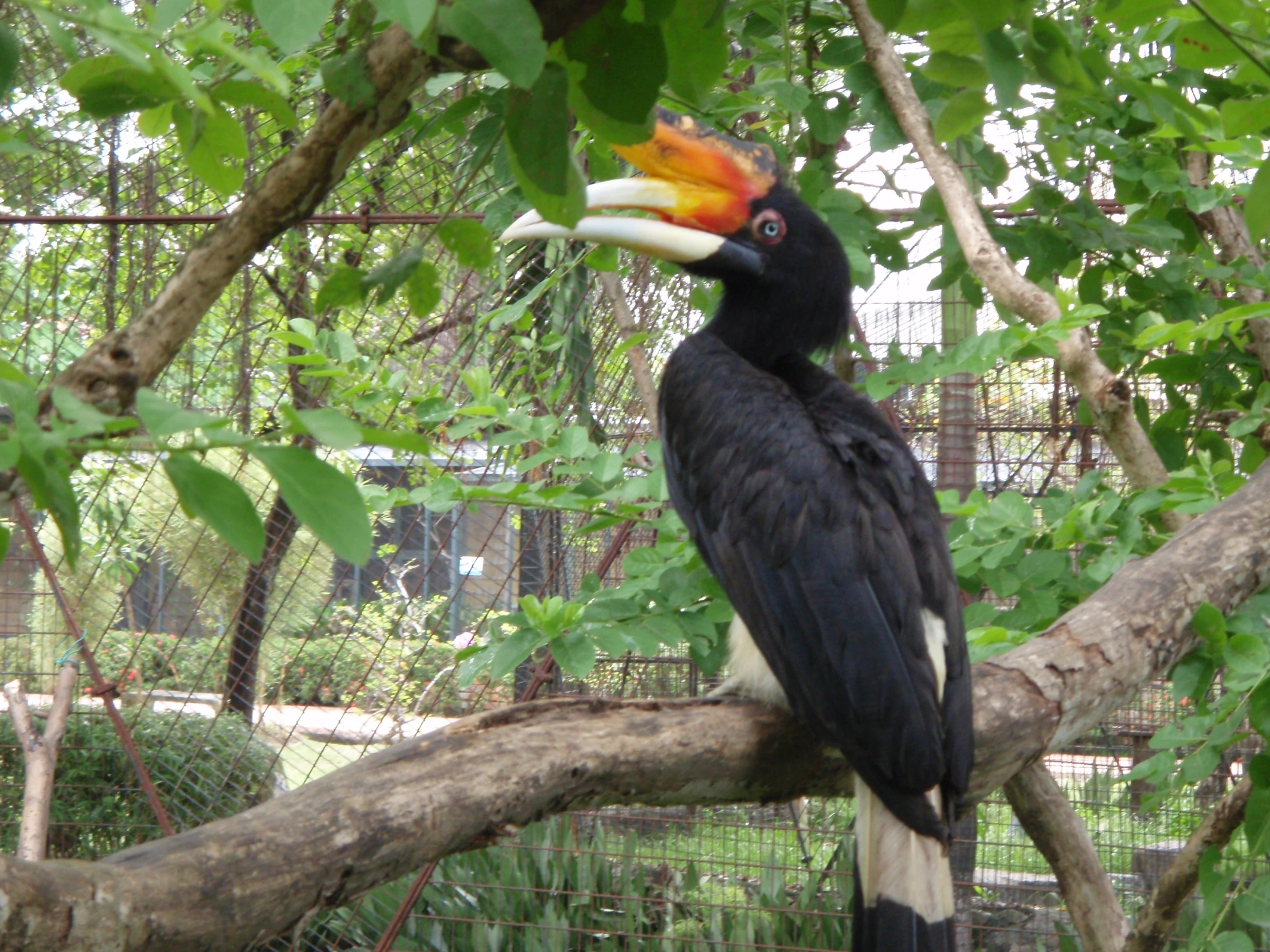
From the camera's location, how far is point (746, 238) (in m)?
2.25

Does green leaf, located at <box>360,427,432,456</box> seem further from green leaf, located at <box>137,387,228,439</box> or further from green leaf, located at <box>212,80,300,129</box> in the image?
green leaf, located at <box>212,80,300,129</box>

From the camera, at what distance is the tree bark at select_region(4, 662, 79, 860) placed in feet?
7.87

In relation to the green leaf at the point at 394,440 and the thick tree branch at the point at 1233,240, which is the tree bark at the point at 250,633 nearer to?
the thick tree branch at the point at 1233,240

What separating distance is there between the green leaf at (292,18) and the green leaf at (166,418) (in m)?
0.20

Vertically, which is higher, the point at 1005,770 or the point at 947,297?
the point at 947,297

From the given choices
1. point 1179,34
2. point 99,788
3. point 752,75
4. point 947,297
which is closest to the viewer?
point 1179,34

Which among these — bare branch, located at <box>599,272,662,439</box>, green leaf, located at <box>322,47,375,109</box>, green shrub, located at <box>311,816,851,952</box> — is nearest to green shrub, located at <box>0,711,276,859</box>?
green shrub, located at <box>311,816,851,952</box>

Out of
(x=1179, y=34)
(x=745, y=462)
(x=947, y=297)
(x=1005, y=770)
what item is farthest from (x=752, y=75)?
(x=1005, y=770)

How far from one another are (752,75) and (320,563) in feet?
8.04

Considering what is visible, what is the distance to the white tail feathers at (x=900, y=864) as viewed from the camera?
1.53 meters

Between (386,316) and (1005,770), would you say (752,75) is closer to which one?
(386,316)

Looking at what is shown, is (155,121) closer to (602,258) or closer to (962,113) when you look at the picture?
(962,113)

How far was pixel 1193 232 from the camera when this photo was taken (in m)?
2.34

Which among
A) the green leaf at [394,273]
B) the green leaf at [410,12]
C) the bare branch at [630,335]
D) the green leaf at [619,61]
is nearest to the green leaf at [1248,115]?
the green leaf at [619,61]
